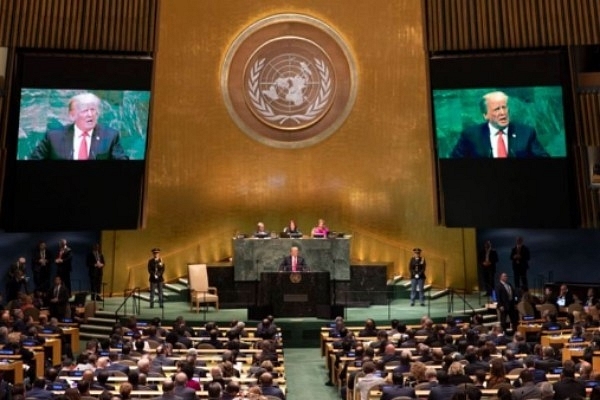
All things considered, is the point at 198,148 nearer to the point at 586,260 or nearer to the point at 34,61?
the point at 34,61

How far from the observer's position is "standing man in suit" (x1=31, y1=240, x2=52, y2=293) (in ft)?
61.4

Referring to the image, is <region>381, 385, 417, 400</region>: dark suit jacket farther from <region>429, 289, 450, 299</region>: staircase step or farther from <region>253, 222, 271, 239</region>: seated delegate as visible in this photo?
<region>429, 289, 450, 299</region>: staircase step

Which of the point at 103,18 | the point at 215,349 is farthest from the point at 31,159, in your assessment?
the point at 215,349

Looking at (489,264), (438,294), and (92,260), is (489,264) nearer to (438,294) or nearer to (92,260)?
(438,294)

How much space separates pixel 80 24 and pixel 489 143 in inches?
371

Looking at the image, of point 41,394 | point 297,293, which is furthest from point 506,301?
point 41,394

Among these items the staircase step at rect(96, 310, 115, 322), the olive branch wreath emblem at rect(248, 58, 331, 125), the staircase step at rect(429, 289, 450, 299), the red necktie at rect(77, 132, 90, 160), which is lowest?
the staircase step at rect(96, 310, 115, 322)

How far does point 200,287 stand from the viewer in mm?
18922

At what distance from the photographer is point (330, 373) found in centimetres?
1373

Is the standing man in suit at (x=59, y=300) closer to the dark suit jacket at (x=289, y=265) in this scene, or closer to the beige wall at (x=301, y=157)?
the beige wall at (x=301, y=157)

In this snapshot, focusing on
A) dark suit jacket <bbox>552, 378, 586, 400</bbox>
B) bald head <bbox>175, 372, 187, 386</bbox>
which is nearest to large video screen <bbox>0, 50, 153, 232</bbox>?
bald head <bbox>175, 372, 187, 386</bbox>

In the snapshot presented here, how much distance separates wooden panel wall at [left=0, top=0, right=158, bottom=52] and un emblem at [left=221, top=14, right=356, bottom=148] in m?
3.00

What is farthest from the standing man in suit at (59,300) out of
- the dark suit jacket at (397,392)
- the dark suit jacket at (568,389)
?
the dark suit jacket at (568,389)

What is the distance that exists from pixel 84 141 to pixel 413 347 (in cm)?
946
